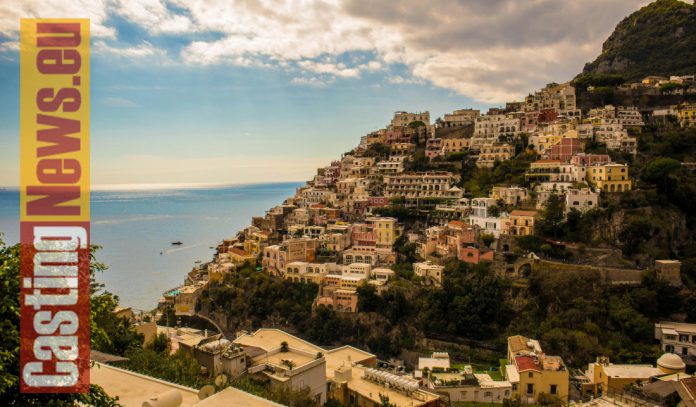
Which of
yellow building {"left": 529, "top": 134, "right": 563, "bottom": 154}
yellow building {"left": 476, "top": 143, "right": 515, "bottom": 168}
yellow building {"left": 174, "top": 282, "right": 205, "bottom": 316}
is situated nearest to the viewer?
yellow building {"left": 174, "top": 282, "right": 205, "bottom": 316}

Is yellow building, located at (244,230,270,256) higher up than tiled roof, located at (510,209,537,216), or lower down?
lower down

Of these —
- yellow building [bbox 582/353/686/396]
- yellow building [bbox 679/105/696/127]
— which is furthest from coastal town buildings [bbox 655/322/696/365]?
yellow building [bbox 679/105/696/127]

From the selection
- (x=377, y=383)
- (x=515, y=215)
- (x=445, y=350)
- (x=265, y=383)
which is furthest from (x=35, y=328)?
(x=515, y=215)

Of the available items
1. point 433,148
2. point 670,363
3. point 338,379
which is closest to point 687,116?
point 433,148

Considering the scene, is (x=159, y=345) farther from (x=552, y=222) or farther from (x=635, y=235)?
(x=635, y=235)

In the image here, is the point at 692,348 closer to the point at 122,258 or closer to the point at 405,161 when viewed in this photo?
the point at 405,161

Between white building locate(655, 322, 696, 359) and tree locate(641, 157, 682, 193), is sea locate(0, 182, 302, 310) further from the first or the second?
tree locate(641, 157, 682, 193)

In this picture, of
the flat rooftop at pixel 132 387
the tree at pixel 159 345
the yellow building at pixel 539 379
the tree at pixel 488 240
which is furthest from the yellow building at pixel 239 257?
the flat rooftop at pixel 132 387

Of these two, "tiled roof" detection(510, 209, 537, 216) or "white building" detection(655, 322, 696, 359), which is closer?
"white building" detection(655, 322, 696, 359)
